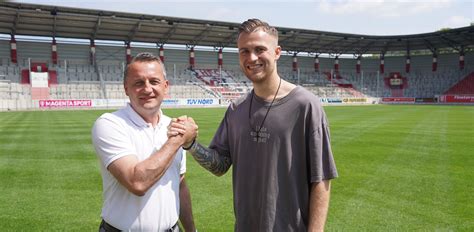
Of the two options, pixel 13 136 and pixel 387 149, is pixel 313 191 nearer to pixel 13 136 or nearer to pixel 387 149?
pixel 387 149

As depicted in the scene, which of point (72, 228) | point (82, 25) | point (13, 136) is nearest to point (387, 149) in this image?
point (72, 228)

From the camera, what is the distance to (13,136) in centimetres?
1560

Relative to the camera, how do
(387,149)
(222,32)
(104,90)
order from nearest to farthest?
(387,149) < (104,90) < (222,32)

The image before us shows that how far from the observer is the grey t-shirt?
2.42m

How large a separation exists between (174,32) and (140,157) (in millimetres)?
53369

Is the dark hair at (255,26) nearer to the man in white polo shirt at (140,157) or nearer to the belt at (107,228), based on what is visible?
the man in white polo shirt at (140,157)

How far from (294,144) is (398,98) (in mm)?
69235

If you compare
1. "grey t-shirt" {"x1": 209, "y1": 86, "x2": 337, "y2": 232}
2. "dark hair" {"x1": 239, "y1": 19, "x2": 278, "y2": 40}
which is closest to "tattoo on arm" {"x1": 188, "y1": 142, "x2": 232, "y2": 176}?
"grey t-shirt" {"x1": 209, "y1": 86, "x2": 337, "y2": 232}

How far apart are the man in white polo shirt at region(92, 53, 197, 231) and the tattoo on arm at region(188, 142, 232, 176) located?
0.56 feet

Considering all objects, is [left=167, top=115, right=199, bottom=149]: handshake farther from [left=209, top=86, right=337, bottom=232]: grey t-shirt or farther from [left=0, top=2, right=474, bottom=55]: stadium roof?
[left=0, top=2, right=474, bottom=55]: stadium roof

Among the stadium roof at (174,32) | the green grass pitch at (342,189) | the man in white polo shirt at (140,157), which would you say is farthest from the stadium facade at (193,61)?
the man in white polo shirt at (140,157)

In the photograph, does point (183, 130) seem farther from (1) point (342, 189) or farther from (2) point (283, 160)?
(1) point (342, 189)

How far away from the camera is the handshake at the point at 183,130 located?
243 centimetres

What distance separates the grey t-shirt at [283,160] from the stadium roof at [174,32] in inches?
1789
